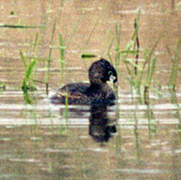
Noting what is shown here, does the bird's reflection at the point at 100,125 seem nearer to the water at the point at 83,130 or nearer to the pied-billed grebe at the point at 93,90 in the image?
the water at the point at 83,130

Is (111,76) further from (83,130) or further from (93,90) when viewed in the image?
(83,130)

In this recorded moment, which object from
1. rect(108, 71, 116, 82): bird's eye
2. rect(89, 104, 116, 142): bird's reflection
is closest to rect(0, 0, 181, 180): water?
rect(89, 104, 116, 142): bird's reflection

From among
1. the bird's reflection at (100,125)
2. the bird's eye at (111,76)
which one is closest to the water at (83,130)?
the bird's reflection at (100,125)

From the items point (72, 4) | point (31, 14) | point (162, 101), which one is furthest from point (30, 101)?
point (72, 4)

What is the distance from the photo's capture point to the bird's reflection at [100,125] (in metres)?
9.50

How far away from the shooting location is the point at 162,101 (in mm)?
11531

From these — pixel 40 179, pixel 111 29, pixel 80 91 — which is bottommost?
pixel 40 179

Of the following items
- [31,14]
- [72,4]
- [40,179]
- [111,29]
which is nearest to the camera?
[40,179]

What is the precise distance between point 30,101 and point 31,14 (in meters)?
9.79

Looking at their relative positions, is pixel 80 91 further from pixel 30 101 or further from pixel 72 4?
pixel 72 4

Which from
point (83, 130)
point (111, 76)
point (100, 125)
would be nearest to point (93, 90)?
point (111, 76)

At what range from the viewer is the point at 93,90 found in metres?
12.2

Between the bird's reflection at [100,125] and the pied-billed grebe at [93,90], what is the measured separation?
1.65 feet

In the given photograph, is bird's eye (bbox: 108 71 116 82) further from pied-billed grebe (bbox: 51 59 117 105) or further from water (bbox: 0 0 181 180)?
water (bbox: 0 0 181 180)
